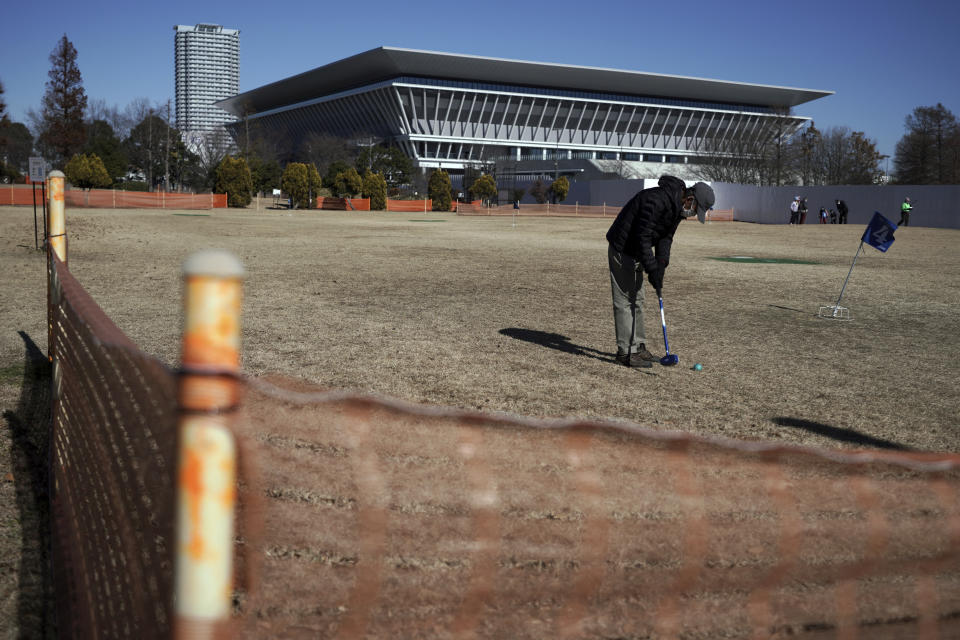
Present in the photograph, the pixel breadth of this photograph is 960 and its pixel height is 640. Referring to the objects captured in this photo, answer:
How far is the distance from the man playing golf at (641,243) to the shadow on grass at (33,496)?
15.4ft

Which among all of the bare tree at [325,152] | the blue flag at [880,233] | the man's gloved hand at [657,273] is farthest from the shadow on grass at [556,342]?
the bare tree at [325,152]

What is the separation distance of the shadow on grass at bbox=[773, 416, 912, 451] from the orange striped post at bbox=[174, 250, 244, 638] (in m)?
5.15

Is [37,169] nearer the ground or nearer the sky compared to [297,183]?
nearer the ground

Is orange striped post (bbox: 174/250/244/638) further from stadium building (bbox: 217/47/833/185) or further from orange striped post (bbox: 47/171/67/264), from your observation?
stadium building (bbox: 217/47/833/185)

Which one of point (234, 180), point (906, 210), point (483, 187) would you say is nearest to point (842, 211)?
point (906, 210)

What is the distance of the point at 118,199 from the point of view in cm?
5262

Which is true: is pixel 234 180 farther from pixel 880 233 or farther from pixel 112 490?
pixel 112 490

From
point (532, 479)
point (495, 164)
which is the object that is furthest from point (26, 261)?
point (495, 164)

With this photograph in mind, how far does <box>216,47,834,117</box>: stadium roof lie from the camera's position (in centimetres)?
10150

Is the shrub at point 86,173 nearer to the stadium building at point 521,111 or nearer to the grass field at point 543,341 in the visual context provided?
the stadium building at point 521,111

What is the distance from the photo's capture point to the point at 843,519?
4.14 m

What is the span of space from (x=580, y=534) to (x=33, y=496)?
2784 mm

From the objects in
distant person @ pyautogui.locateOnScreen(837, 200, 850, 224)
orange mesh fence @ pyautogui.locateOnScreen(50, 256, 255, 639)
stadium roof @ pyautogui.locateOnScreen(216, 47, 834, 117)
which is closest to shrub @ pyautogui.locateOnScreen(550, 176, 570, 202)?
distant person @ pyautogui.locateOnScreen(837, 200, 850, 224)

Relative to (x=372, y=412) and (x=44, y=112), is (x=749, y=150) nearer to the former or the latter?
(x=44, y=112)
